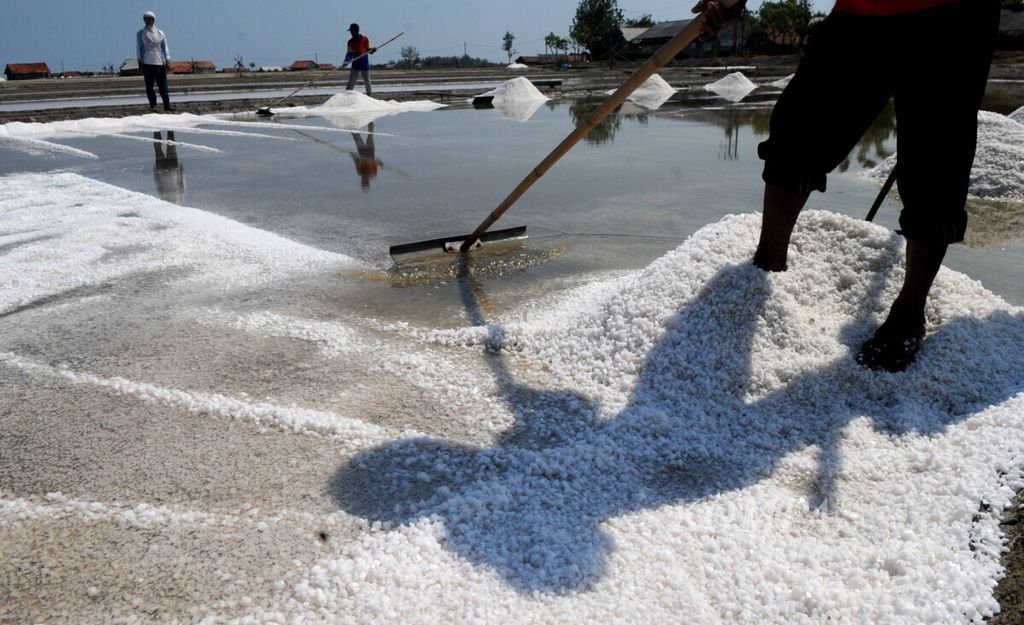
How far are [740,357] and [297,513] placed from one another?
126 centimetres

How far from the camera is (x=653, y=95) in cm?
1598

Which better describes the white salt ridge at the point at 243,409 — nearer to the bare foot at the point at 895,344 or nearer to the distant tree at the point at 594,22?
the bare foot at the point at 895,344

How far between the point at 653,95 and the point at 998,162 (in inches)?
475

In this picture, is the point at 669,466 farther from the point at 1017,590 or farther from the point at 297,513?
the point at 297,513

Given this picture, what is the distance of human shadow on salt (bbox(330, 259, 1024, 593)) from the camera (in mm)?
1443

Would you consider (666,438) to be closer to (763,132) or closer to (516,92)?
(763,132)

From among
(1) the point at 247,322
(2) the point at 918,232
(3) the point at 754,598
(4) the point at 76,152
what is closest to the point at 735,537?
(3) the point at 754,598

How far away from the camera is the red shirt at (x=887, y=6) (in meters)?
1.84

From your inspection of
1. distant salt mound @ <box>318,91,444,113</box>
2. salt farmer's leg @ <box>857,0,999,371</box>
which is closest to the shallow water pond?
salt farmer's leg @ <box>857,0,999,371</box>

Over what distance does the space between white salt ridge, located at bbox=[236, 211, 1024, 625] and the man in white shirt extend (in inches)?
412

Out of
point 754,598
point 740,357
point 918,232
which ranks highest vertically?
point 918,232

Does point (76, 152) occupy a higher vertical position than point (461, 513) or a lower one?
higher

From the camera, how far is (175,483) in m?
1.61

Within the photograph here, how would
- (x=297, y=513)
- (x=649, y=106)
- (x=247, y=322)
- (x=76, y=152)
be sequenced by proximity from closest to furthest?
(x=297, y=513) < (x=247, y=322) < (x=76, y=152) < (x=649, y=106)
